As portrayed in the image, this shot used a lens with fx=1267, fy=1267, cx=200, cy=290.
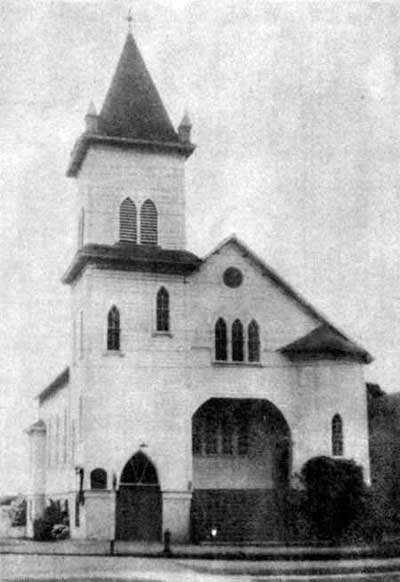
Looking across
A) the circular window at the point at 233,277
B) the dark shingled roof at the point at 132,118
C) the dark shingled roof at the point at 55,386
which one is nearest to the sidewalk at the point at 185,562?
the circular window at the point at 233,277

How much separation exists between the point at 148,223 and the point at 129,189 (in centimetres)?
124

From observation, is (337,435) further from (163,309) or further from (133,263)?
(133,263)

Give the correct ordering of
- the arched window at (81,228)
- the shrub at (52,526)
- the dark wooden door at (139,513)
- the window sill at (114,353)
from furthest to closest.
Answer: the arched window at (81,228) < the shrub at (52,526) < the window sill at (114,353) < the dark wooden door at (139,513)

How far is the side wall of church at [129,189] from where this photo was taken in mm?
40062

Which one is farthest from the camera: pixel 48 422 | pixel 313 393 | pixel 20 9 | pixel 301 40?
pixel 48 422

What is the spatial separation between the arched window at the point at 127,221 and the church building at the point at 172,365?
1.8 inches

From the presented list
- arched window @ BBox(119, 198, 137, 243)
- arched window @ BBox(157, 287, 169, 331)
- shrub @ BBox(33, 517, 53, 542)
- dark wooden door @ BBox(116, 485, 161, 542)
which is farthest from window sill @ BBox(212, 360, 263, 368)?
shrub @ BBox(33, 517, 53, 542)

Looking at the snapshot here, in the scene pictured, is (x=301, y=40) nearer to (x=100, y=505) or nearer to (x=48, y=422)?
(x=100, y=505)

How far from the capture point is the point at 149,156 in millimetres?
40562

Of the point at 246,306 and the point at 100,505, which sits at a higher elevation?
the point at 246,306

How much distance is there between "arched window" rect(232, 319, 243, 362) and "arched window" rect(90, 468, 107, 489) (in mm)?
5730

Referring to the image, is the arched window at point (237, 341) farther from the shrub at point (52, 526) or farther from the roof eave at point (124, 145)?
the shrub at point (52, 526)

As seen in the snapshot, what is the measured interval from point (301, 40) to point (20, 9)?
720 centimetres

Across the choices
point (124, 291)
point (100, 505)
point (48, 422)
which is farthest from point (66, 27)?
point (48, 422)
